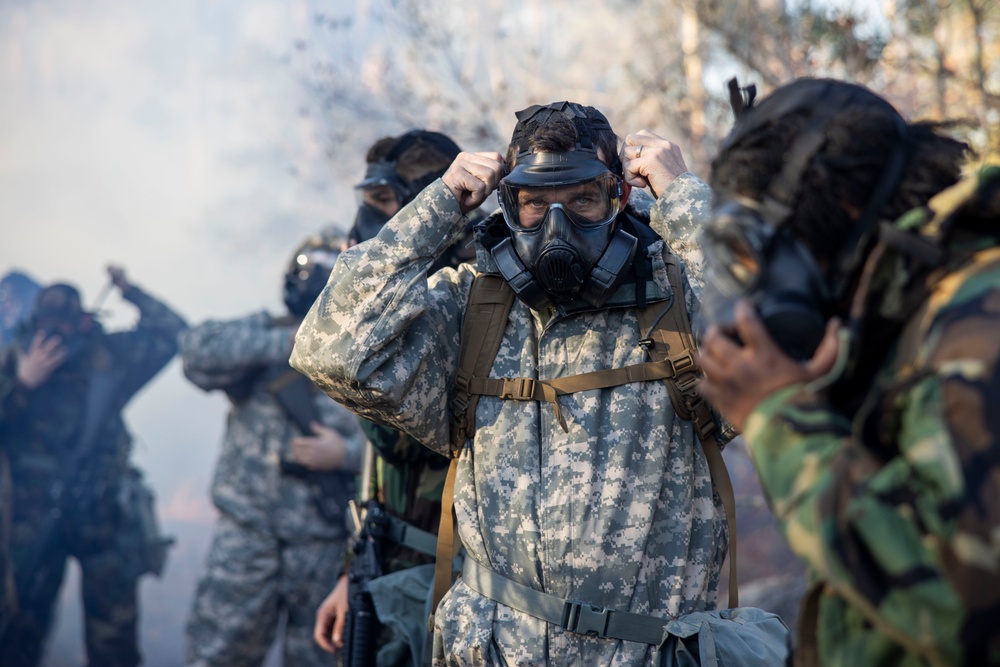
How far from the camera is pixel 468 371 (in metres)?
2.72

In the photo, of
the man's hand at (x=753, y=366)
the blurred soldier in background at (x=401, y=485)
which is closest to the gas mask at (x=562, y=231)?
the blurred soldier in background at (x=401, y=485)

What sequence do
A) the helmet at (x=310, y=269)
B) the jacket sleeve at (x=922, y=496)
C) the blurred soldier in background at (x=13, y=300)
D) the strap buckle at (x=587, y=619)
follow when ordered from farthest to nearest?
the blurred soldier in background at (x=13, y=300), the helmet at (x=310, y=269), the strap buckle at (x=587, y=619), the jacket sleeve at (x=922, y=496)

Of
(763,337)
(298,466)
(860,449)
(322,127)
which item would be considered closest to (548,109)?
(763,337)

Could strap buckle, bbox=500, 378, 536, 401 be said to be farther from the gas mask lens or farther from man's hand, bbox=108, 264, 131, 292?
man's hand, bbox=108, 264, 131, 292

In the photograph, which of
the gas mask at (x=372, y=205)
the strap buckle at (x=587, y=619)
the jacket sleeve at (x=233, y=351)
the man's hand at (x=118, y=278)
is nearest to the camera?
the strap buckle at (x=587, y=619)

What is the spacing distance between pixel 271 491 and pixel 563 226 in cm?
342

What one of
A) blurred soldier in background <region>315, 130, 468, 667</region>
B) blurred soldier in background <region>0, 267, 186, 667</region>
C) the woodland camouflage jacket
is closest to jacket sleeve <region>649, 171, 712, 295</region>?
blurred soldier in background <region>315, 130, 468, 667</region>

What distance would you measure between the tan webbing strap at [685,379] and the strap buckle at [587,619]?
1.20 ft

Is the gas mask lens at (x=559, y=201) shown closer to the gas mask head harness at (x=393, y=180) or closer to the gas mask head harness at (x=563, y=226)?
the gas mask head harness at (x=563, y=226)

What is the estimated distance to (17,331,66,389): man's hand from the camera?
7.12 metres

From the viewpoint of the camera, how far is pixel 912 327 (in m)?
1.49

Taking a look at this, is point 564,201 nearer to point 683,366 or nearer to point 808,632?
point 683,366

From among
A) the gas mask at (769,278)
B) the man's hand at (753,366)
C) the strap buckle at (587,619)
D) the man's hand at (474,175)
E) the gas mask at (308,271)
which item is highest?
the gas mask at (308,271)

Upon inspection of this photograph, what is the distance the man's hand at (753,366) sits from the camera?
4.99 ft
